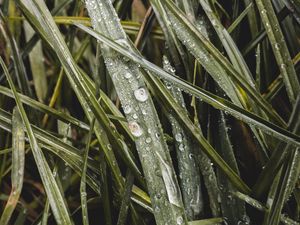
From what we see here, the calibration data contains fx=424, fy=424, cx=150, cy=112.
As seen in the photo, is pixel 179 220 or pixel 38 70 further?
pixel 38 70

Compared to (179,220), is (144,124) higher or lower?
higher

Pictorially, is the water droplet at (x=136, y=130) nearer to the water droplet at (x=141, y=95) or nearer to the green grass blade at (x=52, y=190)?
the water droplet at (x=141, y=95)

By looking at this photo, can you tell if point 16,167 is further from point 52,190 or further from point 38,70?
point 38,70

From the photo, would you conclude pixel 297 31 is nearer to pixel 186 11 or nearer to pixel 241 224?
pixel 186 11

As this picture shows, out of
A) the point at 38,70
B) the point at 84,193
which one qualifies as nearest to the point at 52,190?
the point at 84,193

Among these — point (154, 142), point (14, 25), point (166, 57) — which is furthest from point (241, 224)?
point (14, 25)

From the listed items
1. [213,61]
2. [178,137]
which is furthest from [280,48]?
[178,137]
